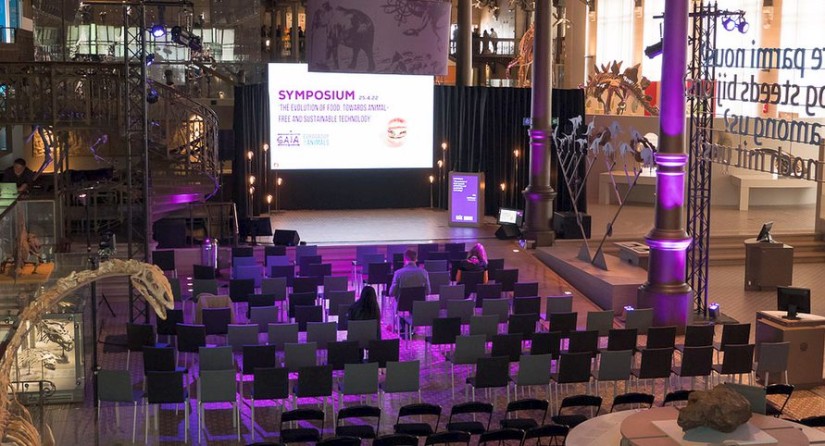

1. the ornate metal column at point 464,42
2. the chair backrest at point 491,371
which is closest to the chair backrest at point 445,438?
the chair backrest at point 491,371

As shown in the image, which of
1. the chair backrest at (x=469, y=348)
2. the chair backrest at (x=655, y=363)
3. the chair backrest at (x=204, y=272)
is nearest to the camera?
the chair backrest at (x=655, y=363)

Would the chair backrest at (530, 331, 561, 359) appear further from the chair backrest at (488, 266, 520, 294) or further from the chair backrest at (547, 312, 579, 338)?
the chair backrest at (488, 266, 520, 294)

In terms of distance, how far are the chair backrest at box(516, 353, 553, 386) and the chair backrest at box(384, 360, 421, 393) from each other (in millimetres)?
1167

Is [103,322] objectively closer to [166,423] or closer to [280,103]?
[166,423]

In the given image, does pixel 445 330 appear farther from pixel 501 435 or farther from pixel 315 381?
pixel 501 435

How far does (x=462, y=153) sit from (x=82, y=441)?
54.9 feet

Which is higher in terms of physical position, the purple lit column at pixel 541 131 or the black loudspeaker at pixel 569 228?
the purple lit column at pixel 541 131

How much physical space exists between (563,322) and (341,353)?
10.5 feet

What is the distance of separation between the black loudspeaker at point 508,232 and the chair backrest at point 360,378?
10.8 meters

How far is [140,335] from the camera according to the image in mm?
12523

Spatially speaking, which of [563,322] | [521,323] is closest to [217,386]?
[521,323]

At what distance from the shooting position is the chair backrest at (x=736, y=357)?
1230cm

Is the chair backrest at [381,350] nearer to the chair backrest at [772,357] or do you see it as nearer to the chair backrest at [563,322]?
the chair backrest at [563,322]

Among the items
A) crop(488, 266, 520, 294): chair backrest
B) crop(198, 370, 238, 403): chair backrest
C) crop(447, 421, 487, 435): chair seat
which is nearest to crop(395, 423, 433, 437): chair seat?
crop(447, 421, 487, 435): chair seat
